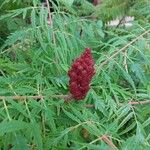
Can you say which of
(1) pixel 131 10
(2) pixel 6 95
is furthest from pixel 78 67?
(1) pixel 131 10

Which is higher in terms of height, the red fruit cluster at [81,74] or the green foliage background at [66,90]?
the red fruit cluster at [81,74]

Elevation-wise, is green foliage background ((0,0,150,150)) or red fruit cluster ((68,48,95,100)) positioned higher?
red fruit cluster ((68,48,95,100))

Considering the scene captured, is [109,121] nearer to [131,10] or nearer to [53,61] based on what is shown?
[53,61]

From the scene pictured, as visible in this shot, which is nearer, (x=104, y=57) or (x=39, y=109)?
(x=39, y=109)

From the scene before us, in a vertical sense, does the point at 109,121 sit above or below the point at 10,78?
below
